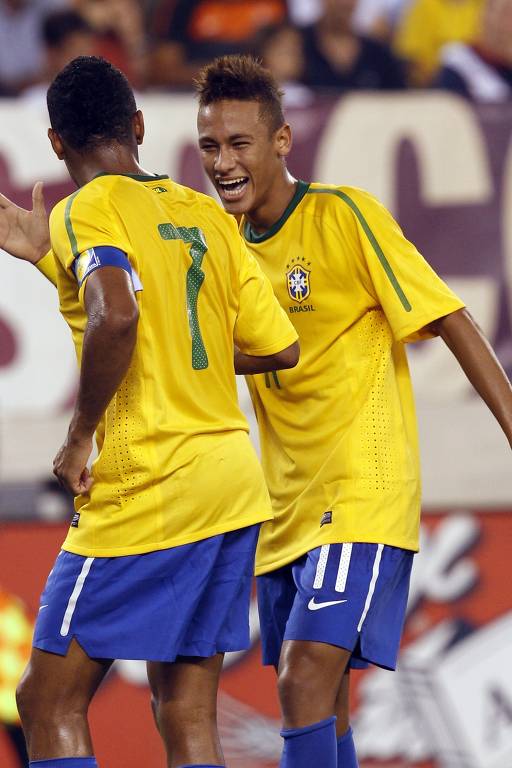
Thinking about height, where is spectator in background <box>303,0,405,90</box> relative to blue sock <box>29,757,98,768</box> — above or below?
above

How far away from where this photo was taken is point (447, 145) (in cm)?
562

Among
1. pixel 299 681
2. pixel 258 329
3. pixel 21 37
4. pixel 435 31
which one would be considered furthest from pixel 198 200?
pixel 435 31

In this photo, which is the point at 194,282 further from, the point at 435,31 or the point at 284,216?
the point at 435,31

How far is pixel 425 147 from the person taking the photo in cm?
561

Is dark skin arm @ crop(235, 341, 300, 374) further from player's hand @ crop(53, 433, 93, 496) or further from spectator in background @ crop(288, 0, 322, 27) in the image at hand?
spectator in background @ crop(288, 0, 322, 27)

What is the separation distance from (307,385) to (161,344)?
28.5 inches

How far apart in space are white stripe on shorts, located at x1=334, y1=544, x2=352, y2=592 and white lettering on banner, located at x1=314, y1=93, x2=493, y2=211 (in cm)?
264

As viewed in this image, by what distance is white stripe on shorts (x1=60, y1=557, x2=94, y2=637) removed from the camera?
2.70m

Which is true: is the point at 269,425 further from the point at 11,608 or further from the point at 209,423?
the point at 11,608

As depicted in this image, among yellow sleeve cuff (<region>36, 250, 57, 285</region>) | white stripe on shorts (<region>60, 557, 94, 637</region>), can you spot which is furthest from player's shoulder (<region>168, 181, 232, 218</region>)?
white stripe on shorts (<region>60, 557, 94, 637</region>)

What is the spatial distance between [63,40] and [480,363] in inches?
172

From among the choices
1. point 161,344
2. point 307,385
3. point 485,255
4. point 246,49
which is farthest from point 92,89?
point 246,49

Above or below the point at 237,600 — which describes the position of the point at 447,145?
above

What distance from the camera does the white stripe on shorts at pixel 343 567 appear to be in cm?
321
